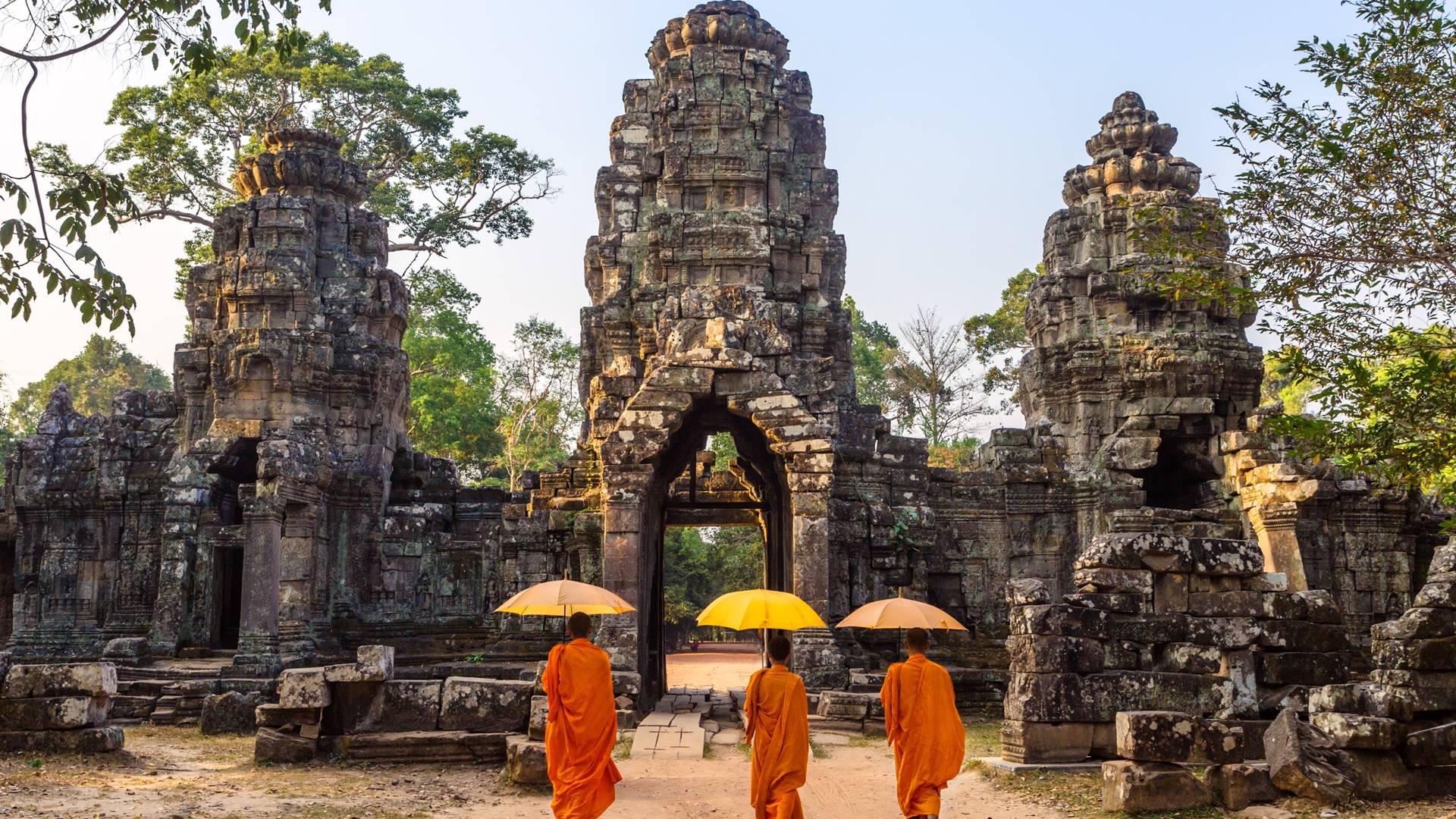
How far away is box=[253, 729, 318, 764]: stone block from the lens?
977 centimetres

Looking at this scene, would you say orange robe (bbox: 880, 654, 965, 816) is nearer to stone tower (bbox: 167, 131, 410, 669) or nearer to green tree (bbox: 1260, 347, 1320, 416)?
stone tower (bbox: 167, 131, 410, 669)

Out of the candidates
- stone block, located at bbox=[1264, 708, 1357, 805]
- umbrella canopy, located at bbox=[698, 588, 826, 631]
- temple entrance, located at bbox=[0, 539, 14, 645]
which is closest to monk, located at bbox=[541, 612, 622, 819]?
umbrella canopy, located at bbox=[698, 588, 826, 631]

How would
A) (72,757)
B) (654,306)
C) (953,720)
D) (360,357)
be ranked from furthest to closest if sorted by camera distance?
1. (360,357)
2. (654,306)
3. (72,757)
4. (953,720)

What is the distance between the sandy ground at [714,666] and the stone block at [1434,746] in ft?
40.3

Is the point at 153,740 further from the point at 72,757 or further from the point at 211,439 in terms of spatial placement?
the point at 211,439

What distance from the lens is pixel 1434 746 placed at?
757 cm

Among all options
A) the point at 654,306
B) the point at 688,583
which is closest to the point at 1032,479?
the point at 654,306

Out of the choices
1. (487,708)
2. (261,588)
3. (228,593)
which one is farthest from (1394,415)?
(228,593)

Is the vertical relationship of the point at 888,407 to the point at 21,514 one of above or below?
above

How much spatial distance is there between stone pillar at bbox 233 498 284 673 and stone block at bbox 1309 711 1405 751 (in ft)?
36.9

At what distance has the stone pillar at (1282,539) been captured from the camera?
51.9 ft

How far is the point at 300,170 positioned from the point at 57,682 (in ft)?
34.2

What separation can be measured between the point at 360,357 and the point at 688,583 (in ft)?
61.5

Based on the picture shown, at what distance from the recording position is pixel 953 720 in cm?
762
